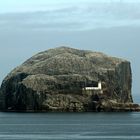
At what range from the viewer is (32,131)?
190 meters

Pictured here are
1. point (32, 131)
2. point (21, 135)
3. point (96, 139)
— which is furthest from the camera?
point (32, 131)

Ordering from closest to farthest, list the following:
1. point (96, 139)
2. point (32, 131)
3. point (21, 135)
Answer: point (96, 139) < point (21, 135) < point (32, 131)

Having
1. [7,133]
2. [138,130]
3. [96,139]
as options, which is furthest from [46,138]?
[138,130]

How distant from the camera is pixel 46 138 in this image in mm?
164750

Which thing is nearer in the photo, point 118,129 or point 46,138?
point 46,138

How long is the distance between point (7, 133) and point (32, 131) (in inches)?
287

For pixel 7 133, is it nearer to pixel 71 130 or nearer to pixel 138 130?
pixel 71 130

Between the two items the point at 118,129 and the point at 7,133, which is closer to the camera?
the point at 7,133

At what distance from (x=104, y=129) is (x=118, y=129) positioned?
10.5 ft

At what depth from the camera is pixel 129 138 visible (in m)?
166

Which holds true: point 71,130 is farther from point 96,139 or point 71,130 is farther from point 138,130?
point 96,139

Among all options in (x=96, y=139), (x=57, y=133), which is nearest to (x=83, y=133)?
(x=57, y=133)

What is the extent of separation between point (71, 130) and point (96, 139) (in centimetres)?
2875

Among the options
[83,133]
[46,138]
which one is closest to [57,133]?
[83,133]
